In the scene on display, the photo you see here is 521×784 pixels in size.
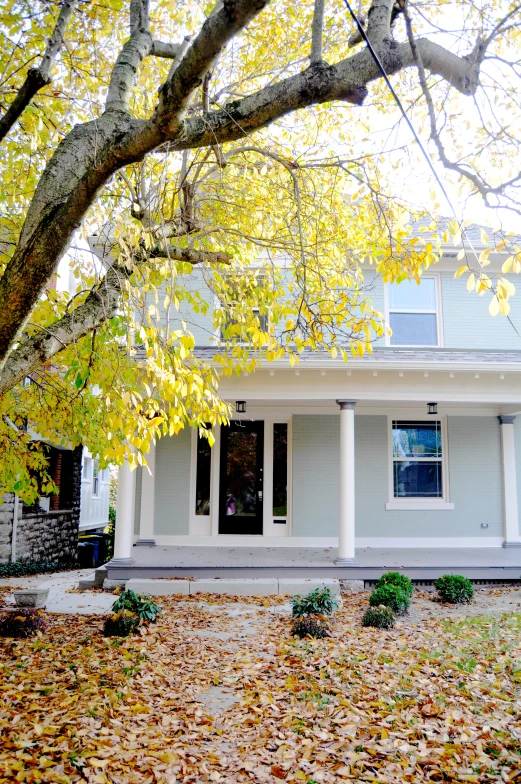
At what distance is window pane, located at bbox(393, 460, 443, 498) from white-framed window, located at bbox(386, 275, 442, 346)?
8.13 ft

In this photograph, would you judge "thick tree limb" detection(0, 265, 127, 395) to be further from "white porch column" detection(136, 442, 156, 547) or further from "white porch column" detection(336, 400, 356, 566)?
"white porch column" detection(136, 442, 156, 547)

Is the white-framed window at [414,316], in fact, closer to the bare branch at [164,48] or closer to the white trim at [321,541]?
the white trim at [321,541]

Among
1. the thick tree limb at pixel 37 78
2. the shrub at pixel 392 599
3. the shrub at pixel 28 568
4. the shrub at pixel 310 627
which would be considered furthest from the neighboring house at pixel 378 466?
the thick tree limb at pixel 37 78

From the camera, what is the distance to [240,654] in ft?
20.6

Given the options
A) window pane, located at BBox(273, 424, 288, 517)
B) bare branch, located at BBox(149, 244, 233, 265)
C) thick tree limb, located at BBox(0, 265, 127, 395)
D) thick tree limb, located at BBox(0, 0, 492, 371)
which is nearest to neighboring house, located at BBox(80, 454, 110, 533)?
window pane, located at BBox(273, 424, 288, 517)

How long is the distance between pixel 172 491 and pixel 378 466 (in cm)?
416

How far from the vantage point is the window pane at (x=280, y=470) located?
39.1ft

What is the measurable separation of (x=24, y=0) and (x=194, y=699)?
22.0 feet

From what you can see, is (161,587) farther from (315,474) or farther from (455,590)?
(455,590)

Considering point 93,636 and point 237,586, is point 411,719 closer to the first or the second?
point 93,636

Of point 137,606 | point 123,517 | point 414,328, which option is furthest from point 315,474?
point 137,606

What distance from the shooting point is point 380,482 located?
1185 centimetres

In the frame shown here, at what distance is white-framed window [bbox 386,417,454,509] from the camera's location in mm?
11898

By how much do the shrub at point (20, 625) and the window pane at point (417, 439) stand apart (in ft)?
24.7
